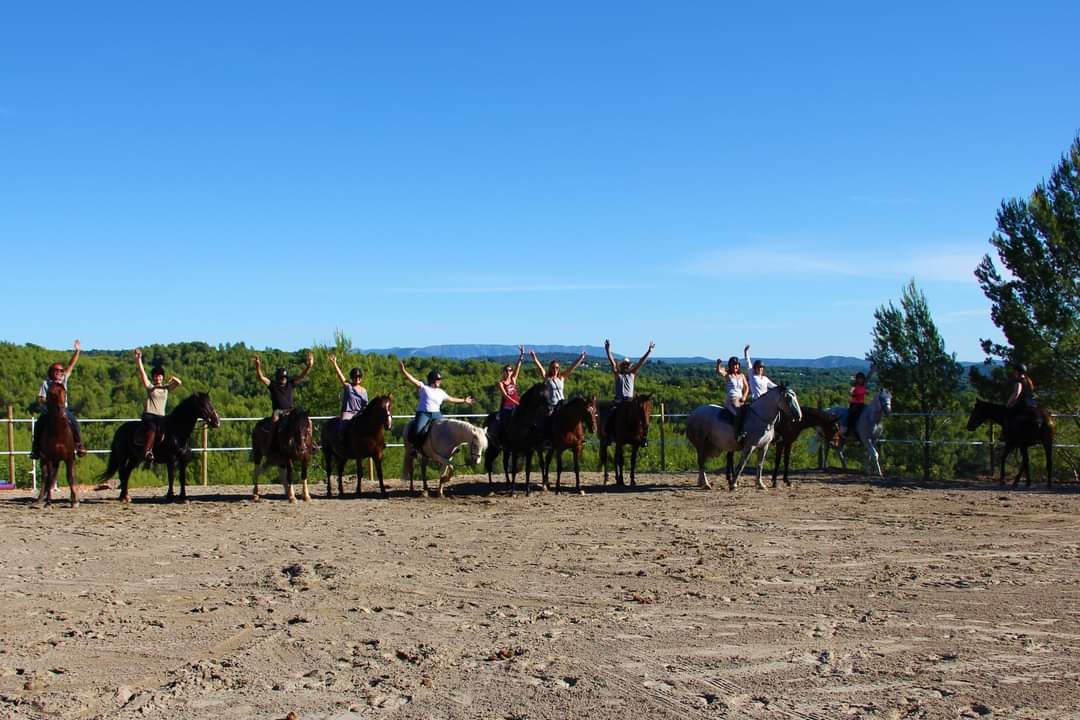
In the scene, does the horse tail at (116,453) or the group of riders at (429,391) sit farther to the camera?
the horse tail at (116,453)

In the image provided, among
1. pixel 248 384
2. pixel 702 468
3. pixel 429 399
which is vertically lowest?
pixel 702 468

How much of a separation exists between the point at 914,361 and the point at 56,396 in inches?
1296

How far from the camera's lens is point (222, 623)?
7.96 m

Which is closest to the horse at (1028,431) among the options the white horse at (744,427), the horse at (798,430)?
the horse at (798,430)

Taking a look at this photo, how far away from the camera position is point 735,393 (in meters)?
17.6

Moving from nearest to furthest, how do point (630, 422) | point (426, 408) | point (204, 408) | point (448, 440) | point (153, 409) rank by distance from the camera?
1. point (204, 408)
2. point (153, 409)
3. point (448, 440)
4. point (426, 408)
5. point (630, 422)

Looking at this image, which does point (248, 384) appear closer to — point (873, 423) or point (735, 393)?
point (873, 423)

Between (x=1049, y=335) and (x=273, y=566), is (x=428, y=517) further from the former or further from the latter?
(x=1049, y=335)

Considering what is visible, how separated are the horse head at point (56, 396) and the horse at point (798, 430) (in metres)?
11.6

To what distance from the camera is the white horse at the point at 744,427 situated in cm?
1722

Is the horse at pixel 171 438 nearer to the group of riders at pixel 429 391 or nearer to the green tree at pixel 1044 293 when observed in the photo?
the group of riders at pixel 429 391

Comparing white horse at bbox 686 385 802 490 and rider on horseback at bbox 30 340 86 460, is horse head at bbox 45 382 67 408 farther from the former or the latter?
white horse at bbox 686 385 802 490

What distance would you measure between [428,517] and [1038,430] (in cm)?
1138

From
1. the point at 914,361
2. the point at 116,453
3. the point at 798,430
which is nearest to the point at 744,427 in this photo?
the point at 798,430
